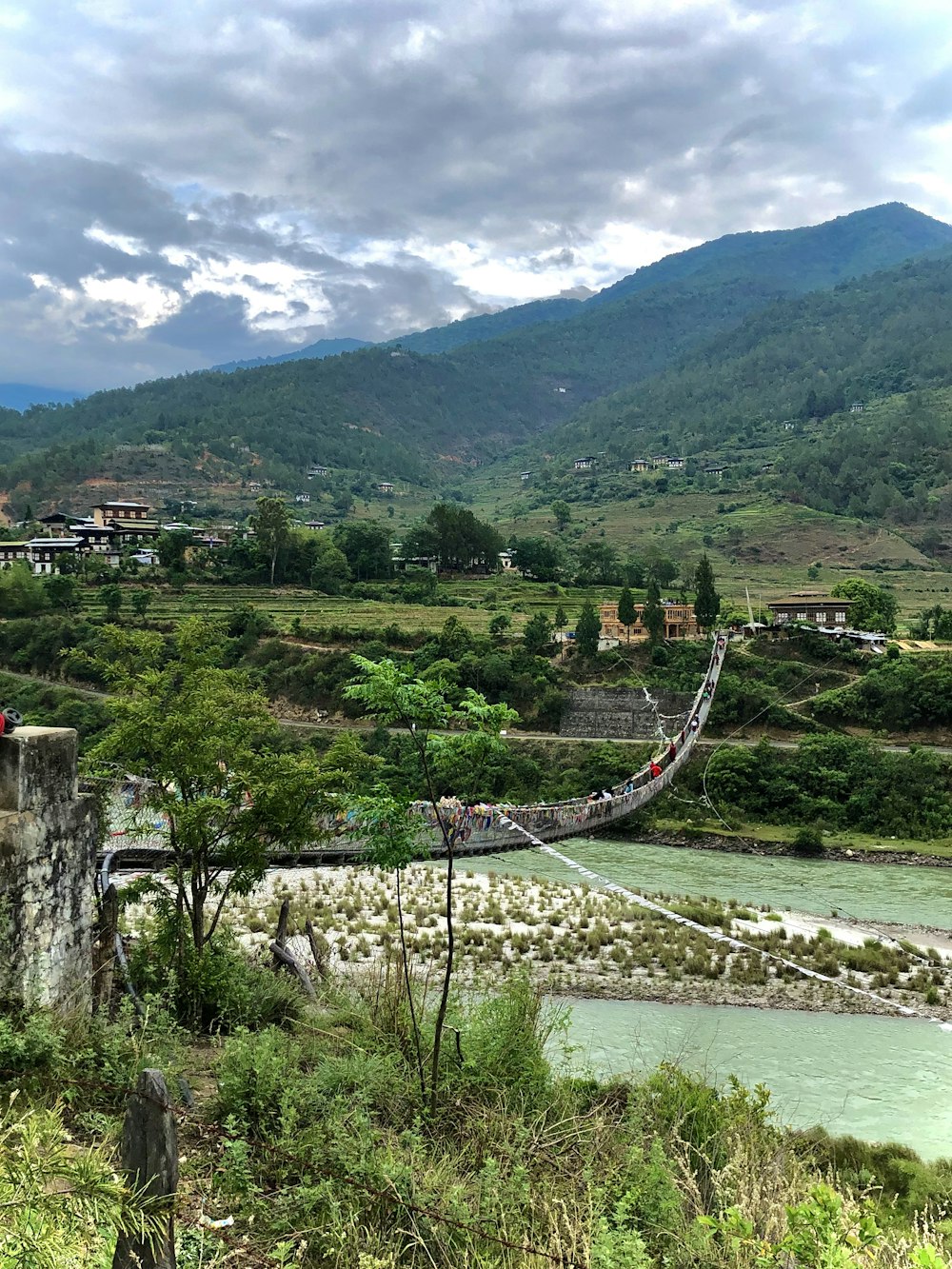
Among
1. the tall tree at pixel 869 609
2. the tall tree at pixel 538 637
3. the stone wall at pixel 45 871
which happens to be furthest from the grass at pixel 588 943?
the tall tree at pixel 869 609

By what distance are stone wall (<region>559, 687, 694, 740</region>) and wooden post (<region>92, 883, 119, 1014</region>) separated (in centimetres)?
2866

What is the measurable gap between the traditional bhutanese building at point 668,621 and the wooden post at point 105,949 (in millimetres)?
35487

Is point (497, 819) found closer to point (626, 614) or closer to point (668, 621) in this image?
point (626, 614)

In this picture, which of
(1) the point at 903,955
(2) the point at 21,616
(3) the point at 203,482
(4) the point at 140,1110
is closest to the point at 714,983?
(1) the point at 903,955

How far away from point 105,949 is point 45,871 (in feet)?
4.02

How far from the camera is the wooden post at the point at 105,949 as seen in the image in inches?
288

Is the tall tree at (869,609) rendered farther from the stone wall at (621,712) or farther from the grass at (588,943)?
the grass at (588,943)

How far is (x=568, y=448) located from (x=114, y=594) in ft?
449

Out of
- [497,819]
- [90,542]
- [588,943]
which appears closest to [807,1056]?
[588,943]

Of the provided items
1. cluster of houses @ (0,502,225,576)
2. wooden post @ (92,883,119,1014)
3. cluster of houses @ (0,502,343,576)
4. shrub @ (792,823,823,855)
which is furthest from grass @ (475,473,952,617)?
wooden post @ (92,883,119,1014)

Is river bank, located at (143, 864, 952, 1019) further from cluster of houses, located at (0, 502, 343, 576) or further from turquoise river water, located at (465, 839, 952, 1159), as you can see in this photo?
cluster of houses, located at (0, 502, 343, 576)

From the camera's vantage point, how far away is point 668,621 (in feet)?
145

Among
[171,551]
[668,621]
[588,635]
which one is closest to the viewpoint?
[588,635]

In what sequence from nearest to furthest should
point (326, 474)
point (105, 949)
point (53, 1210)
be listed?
point (53, 1210)
point (105, 949)
point (326, 474)
